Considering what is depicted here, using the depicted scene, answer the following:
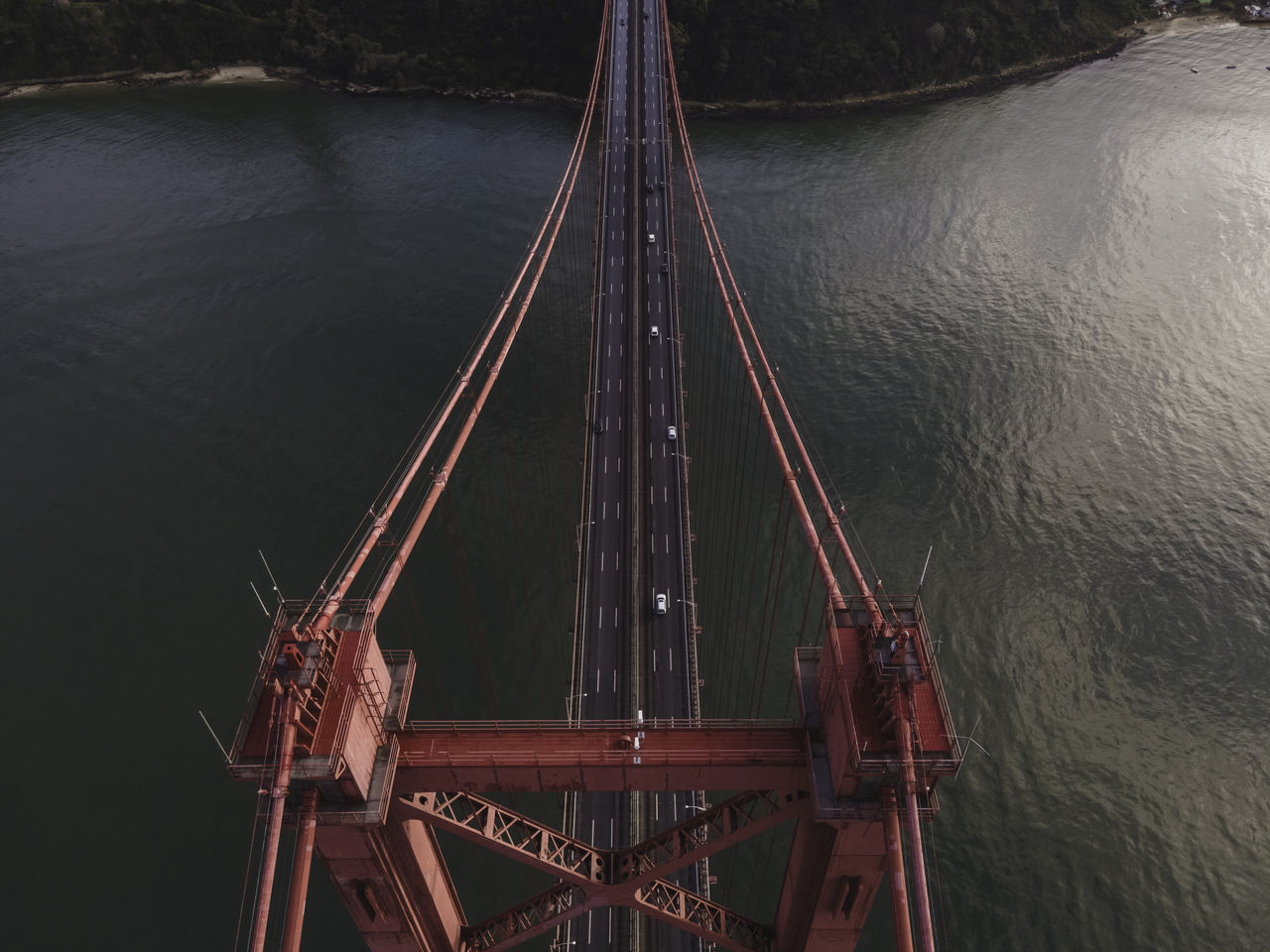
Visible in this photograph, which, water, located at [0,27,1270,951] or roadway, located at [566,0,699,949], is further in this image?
water, located at [0,27,1270,951]

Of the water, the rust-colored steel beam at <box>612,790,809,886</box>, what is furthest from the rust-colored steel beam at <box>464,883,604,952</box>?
the water

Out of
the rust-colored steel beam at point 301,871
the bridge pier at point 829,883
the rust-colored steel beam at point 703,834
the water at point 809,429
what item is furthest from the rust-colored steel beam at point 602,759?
the water at point 809,429

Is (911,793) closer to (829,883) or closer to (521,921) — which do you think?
(829,883)

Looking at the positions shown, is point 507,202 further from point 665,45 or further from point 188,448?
point 188,448

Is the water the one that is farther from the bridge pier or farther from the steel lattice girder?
the bridge pier

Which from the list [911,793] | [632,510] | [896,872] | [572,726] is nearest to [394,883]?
[572,726]

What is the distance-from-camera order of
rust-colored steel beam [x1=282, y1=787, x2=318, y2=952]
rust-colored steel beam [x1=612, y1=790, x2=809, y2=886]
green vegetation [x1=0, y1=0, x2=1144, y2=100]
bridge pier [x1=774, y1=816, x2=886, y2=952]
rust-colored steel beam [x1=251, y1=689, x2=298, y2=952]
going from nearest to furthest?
rust-colored steel beam [x1=251, y1=689, x2=298, y2=952]
rust-colored steel beam [x1=282, y1=787, x2=318, y2=952]
bridge pier [x1=774, y1=816, x2=886, y2=952]
rust-colored steel beam [x1=612, y1=790, x2=809, y2=886]
green vegetation [x1=0, y1=0, x2=1144, y2=100]
